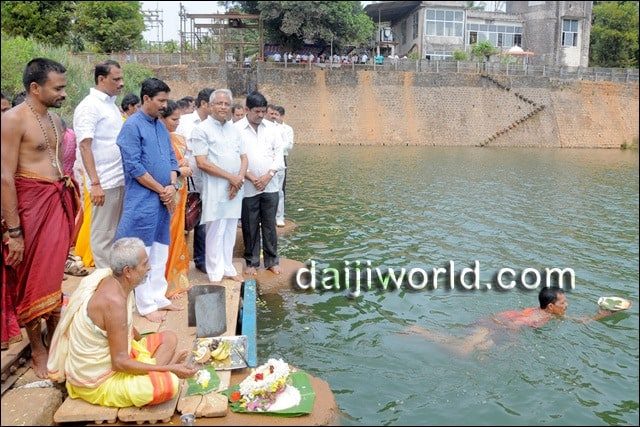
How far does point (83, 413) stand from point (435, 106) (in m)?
31.1

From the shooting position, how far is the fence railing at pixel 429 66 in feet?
101

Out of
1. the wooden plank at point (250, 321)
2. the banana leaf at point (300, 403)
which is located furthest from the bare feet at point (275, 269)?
the banana leaf at point (300, 403)

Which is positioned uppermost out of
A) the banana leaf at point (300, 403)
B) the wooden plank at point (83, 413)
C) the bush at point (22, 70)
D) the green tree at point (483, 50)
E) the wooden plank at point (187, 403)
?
the green tree at point (483, 50)

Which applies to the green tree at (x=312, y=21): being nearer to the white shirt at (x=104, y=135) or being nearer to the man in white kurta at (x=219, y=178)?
the man in white kurta at (x=219, y=178)

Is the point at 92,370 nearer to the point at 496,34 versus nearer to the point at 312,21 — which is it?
the point at 312,21

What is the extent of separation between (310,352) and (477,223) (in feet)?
23.2

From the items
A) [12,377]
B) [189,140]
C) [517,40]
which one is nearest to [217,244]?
[189,140]

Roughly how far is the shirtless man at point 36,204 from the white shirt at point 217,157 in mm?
1924

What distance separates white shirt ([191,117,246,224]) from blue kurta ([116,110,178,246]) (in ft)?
2.53

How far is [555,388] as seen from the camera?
15.7ft

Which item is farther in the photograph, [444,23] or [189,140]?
[444,23]

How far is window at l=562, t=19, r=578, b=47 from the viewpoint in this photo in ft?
125

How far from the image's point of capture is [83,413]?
11.6 feet

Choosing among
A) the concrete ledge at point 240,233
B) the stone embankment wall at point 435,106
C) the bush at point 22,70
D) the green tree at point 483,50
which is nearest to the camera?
the concrete ledge at point 240,233
